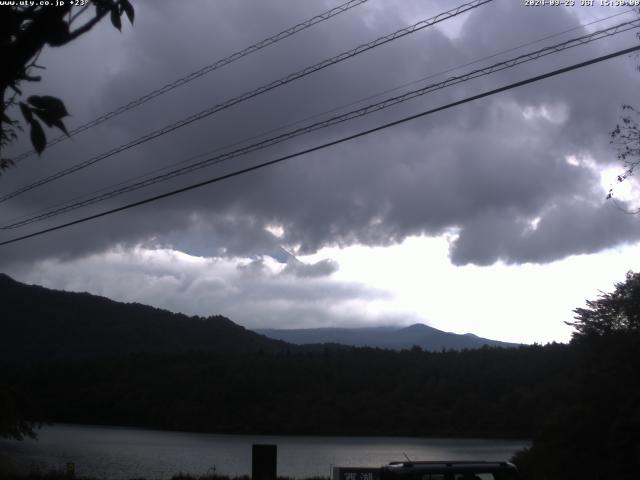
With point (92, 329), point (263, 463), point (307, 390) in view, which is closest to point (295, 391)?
point (307, 390)

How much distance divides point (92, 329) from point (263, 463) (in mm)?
129241

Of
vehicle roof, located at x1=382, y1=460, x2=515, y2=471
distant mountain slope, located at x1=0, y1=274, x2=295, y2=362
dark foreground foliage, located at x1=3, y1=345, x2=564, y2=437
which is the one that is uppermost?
distant mountain slope, located at x1=0, y1=274, x2=295, y2=362

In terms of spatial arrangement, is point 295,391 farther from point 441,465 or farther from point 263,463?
point 441,465

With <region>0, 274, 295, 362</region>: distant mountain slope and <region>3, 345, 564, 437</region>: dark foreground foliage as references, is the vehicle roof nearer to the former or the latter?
<region>3, 345, 564, 437</region>: dark foreground foliage

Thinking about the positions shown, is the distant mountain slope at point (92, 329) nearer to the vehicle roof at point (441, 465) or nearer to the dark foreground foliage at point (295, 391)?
the dark foreground foliage at point (295, 391)

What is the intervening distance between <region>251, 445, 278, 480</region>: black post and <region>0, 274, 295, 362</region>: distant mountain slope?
317ft

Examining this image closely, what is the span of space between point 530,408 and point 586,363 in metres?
44.0

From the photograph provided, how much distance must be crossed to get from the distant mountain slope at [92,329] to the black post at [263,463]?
9656 cm

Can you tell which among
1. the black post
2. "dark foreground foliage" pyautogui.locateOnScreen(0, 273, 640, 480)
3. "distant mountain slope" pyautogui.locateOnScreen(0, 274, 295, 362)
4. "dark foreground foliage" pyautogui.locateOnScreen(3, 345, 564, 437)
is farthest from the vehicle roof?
"distant mountain slope" pyautogui.locateOnScreen(0, 274, 295, 362)

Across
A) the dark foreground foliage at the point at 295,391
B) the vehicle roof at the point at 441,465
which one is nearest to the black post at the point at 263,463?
the vehicle roof at the point at 441,465

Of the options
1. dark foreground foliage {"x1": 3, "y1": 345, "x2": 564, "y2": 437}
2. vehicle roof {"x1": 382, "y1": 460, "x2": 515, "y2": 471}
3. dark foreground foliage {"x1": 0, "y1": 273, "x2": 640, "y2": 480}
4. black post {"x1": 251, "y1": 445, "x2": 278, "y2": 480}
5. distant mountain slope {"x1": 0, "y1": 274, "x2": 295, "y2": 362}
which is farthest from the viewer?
distant mountain slope {"x1": 0, "y1": 274, "x2": 295, "y2": 362}

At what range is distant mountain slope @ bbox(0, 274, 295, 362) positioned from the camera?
113188 millimetres

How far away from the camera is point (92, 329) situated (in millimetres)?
136875

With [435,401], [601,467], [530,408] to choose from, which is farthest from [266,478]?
[435,401]
